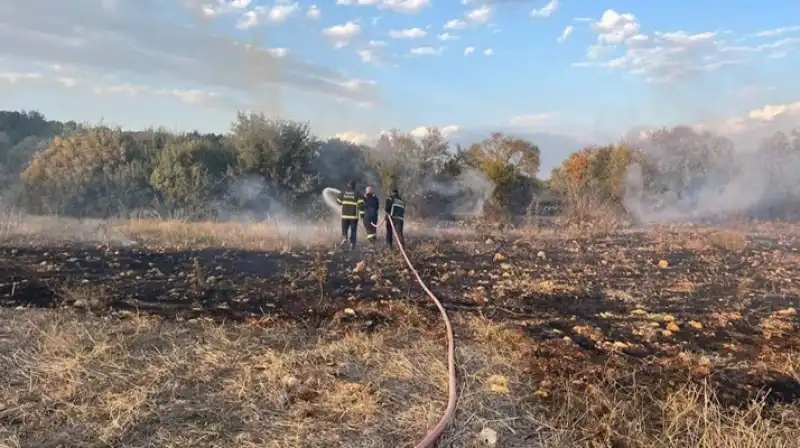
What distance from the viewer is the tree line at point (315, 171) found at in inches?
650

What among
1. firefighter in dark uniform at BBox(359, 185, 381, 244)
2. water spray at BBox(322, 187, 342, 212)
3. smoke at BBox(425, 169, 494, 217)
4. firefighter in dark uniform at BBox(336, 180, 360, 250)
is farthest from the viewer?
smoke at BBox(425, 169, 494, 217)

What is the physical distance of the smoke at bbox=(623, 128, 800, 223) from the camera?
71.4 feet

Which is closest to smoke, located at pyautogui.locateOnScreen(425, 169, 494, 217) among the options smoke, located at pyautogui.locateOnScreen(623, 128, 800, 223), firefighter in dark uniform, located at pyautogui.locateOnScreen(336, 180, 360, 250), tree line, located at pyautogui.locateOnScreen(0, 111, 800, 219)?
tree line, located at pyautogui.locateOnScreen(0, 111, 800, 219)

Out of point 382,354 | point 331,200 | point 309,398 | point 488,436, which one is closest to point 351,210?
point 331,200

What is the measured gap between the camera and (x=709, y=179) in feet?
79.2

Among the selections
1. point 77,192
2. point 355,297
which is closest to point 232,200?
point 77,192

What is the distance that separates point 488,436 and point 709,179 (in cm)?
2427

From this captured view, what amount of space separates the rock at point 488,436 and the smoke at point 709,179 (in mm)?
19149

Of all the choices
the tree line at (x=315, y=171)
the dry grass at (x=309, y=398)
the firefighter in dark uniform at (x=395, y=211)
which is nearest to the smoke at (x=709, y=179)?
the tree line at (x=315, y=171)

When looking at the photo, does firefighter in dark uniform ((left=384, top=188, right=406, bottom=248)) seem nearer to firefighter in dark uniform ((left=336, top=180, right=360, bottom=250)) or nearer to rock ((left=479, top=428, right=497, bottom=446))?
firefighter in dark uniform ((left=336, top=180, right=360, bottom=250))

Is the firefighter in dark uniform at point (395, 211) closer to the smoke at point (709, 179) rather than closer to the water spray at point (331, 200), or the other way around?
the water spray at point (331, 200)

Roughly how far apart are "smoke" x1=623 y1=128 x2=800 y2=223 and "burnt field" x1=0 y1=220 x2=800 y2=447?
13.5m

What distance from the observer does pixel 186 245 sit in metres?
10.5

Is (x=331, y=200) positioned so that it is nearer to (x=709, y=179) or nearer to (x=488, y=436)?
(x=488, y=436)
